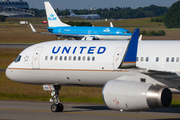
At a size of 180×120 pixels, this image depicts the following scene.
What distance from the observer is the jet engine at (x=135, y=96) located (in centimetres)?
1400

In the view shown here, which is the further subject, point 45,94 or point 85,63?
point 45,94

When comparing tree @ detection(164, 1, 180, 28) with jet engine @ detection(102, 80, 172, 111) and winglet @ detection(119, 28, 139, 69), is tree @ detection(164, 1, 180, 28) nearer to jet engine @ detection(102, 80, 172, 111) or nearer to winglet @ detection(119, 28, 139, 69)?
jet engine @ detection(102, 80, 172, 111)

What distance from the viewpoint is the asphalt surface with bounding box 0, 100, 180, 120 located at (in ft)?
63.7

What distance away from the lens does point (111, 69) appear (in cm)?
1822

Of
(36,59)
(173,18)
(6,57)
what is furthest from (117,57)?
(173,18)

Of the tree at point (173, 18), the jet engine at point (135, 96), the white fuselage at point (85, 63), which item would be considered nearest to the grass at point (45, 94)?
the white fuselage at point (85, 63)

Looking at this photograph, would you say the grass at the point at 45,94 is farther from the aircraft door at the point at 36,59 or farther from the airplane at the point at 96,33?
the airplane at the point at 96,33

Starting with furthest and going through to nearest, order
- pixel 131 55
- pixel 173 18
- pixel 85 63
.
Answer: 1. pixel 173 18
2. pixel 85 63
3. pixel 131 55

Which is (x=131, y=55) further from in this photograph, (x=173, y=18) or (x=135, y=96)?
(x=173, y=18)

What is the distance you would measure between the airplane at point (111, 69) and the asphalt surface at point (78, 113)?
1.05 meters

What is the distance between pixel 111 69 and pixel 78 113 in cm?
421

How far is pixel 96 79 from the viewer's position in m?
18.7

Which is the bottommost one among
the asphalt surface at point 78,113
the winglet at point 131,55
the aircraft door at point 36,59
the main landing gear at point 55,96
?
the asphalt surface at point 78,113

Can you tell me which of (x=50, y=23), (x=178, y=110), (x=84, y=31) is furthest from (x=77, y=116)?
(x=50, y=23)
